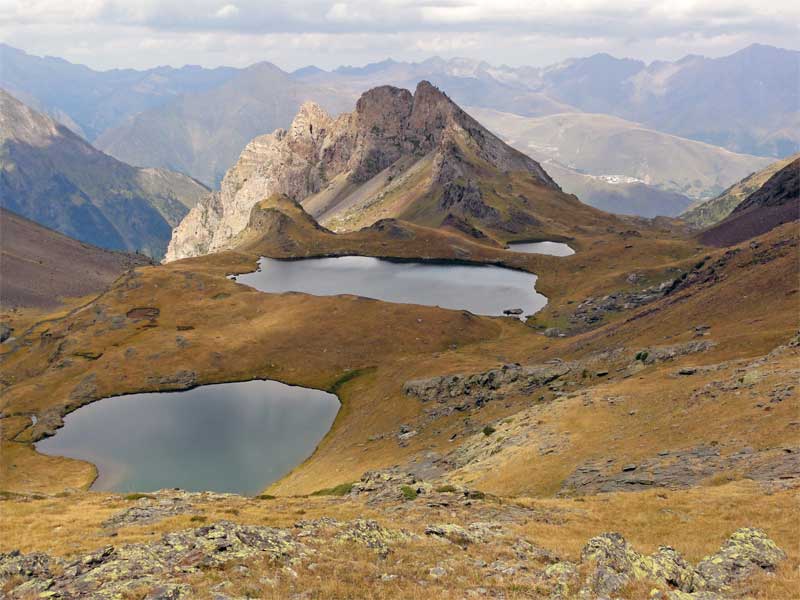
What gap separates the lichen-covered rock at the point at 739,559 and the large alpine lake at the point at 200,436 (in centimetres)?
6509

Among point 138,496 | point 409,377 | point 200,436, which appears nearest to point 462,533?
point 138,496

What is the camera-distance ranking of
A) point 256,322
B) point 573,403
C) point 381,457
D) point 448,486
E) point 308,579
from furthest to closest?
point 256,322, point 381,457, point 573,403, point 448,486, point 308,579

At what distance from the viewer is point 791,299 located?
81625 millimetres

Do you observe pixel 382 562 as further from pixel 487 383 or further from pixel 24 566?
pixel 487 383

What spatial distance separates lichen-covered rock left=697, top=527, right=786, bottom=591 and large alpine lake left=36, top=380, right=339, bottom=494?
65.1m

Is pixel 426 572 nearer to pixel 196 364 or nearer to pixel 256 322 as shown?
pixel 196 364

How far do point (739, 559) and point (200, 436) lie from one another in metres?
87.8

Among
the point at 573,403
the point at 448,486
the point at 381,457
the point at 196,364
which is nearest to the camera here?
the point at 448,486

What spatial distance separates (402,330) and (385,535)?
11600cm

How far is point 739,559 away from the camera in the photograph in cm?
2666

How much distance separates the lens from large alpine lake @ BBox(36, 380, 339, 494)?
8662cm

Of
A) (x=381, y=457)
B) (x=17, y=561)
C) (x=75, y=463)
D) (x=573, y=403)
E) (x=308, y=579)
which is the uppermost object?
(x=308, y=579)

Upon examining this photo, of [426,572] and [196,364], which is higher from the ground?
[426,572]

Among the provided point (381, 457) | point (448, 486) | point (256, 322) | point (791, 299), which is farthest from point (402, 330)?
point (448, 486)
